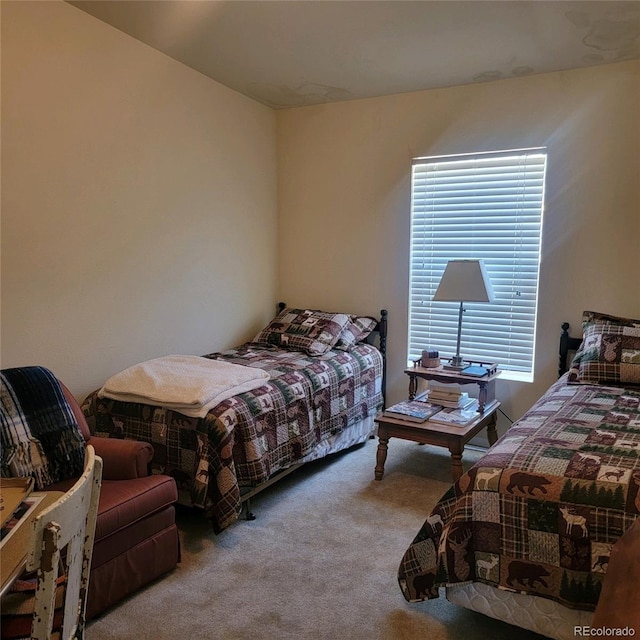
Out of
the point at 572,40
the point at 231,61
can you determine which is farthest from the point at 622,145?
the point at 231,61

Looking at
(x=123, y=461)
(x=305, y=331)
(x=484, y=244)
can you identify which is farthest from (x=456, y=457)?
(x=123, y=461)

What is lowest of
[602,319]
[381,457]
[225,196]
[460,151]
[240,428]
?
[381,457]

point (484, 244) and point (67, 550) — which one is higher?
point (484, 244)

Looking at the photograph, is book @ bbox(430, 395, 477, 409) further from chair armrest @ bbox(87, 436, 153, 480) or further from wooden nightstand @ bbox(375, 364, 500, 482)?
chair armrest @ bbox(87, 436, 153, 480)

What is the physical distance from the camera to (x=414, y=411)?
3.23m

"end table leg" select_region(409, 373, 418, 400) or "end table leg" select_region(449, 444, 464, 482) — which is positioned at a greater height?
"end table leg" select_region(409, 373, 418, 400)

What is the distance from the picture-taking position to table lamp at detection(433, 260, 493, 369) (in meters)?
3.37

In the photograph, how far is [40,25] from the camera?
8.26ft

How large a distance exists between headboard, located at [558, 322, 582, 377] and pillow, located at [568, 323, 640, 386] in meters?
0.35

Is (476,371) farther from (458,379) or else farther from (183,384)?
(183,384)

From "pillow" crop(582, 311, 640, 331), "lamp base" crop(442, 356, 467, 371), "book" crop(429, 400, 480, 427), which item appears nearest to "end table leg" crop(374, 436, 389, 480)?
"book" crop(429, 400, 480, 427)

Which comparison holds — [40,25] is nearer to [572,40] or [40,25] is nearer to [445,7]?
[445,7]

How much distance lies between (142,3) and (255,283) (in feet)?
6.86

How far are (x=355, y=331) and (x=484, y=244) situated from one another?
1.10m
